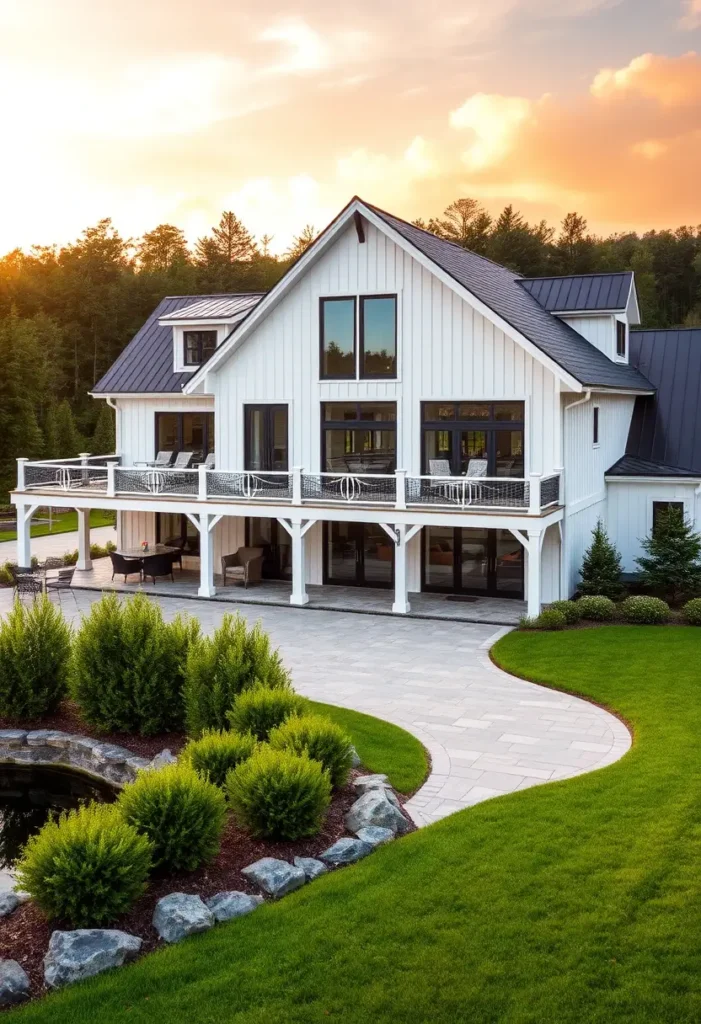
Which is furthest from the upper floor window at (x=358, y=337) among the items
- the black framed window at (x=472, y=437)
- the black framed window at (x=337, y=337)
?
the black framed window at (x=472, y=437)

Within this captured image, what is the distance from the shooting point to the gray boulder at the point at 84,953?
7.19 meters

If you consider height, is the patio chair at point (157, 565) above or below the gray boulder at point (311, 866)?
above

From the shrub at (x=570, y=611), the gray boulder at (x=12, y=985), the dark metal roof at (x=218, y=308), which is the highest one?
the dark metal roof at (x=218, y=308)

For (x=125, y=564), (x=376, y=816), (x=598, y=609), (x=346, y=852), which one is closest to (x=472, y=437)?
(x=598, y=609)

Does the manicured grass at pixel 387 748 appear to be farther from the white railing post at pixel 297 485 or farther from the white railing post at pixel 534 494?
the white railing post at pixel 297 485

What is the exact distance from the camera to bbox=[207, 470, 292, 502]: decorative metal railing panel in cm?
2230

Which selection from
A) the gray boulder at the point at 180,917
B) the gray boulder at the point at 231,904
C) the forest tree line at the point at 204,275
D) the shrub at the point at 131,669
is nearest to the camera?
the gray boulder at the point at 180,917

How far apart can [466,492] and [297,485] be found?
12.2 feet

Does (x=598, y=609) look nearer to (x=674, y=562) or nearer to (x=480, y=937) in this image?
(x=674, y=562)

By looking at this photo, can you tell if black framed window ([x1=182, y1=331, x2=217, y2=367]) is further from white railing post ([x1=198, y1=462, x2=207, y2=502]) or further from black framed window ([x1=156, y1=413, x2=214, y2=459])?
white railing post ([x1=198, y1=462, x2=207, y2=502])

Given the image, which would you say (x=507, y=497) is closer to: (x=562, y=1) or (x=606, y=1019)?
(x=562, y=1)

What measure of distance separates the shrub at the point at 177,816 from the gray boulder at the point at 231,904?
51cm

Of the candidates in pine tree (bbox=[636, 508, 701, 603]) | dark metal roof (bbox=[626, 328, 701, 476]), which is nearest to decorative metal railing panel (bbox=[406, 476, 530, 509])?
pine tree (bbox=[636, 508, 701, 603])

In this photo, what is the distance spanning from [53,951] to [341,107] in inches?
805
